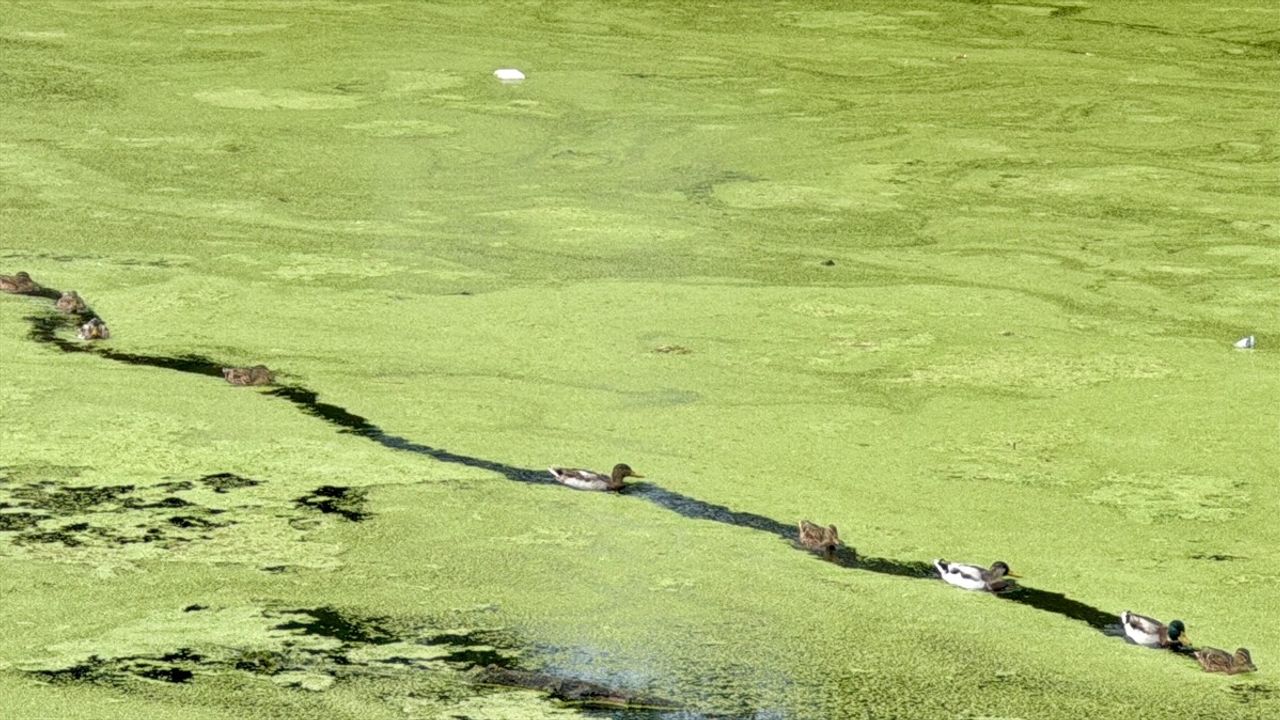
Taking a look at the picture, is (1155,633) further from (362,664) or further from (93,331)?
(93,331)

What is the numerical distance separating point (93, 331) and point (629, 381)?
1.14 meters

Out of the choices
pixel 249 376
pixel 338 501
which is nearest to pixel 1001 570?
pixel 338 501

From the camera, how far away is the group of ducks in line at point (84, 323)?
4215 millimetres

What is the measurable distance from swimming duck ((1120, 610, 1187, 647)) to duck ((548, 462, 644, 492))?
98 cm

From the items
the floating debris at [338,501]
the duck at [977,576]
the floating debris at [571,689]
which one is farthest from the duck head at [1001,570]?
the floating debris at [338,501]

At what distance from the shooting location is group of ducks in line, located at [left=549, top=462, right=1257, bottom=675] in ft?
9.57

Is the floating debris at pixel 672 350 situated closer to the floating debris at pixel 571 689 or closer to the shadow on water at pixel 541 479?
the shadow on water at pixel 541 479

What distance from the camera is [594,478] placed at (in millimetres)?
3643

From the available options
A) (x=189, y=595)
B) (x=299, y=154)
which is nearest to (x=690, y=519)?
(x=189, y=595)

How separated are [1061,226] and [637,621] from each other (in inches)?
119

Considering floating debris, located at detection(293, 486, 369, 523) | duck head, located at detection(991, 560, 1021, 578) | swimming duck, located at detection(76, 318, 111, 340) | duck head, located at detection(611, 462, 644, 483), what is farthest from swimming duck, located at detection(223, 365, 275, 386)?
duck head, located at detection(991, 560, 1021, 578)

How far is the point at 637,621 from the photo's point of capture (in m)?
3.08

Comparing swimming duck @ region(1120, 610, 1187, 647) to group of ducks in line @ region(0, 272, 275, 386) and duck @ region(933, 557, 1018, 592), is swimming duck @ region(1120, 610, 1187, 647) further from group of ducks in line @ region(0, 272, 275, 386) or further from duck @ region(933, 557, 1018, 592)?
group of ducks in line @ region(0, 272, 275, 386)

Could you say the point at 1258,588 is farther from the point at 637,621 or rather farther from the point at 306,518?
the point at 306,518
